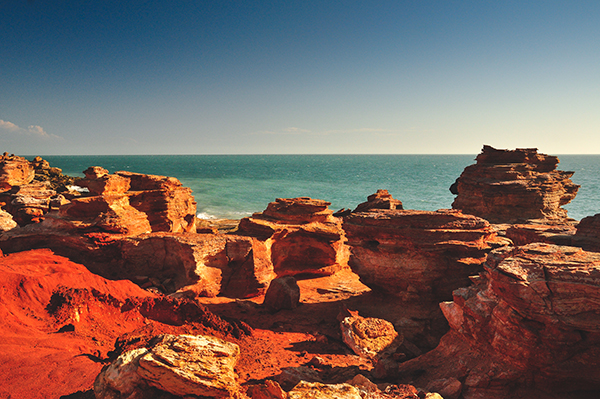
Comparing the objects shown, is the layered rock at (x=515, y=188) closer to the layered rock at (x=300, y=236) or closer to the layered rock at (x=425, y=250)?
the layered rock at (x=300, y=236)

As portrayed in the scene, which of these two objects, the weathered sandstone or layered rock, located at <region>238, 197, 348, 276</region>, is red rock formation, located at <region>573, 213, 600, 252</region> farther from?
layered rock, located at <region>238, 197, 348, 276</region>

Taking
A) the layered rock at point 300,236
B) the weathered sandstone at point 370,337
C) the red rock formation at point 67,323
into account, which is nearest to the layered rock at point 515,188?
the layered rock at point 300,236

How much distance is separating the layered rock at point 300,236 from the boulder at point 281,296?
3.37 meters

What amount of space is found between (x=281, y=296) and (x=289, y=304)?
0.42m

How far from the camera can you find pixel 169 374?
5070 millimetres

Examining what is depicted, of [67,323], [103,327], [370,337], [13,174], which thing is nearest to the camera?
[67,323]

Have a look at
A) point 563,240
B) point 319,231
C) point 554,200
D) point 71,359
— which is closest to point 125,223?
point 71,359

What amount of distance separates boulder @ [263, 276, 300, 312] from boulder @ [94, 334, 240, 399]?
654 cm

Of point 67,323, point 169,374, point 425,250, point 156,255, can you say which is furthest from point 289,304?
point 169,374

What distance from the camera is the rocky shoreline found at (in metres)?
5.69

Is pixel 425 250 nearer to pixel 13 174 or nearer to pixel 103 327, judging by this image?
pixel 103 327

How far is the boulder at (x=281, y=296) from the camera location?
11977mm

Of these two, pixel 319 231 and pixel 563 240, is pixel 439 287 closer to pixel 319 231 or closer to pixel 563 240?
pixel 563 240

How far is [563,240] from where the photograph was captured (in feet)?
33.5
